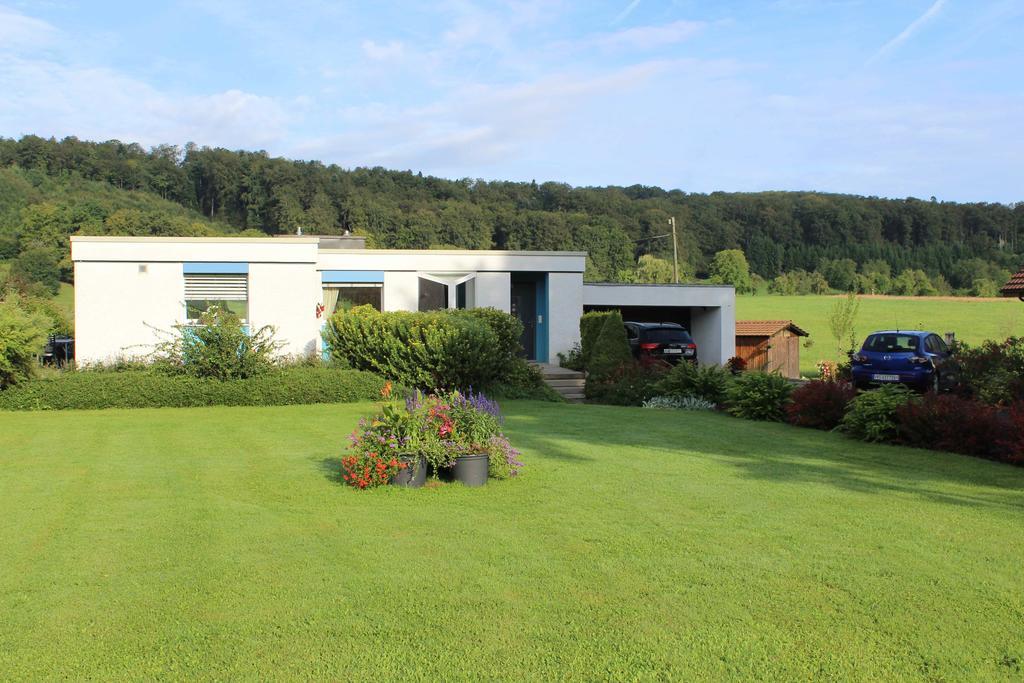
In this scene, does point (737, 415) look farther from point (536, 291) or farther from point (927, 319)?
point (927, 319)

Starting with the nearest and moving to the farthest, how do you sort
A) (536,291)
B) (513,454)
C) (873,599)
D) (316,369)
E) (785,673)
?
1. (785,673)
2. (873,599)
3. (513,454)
4. (316,369)
5. (536,291)

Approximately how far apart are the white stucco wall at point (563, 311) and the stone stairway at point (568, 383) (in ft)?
8.63

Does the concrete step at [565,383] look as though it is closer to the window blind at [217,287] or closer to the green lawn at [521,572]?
the window blind at [217,287]

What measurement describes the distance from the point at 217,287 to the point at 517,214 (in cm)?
4200

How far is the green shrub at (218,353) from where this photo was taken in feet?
56.1

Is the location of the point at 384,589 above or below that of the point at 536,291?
below

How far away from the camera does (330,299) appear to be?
75.5ft

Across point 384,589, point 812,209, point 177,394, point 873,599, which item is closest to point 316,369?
point 177,394

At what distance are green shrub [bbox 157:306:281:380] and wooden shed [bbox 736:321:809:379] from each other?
20708 millimetres

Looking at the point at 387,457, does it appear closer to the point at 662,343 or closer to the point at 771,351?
the point at 662,343

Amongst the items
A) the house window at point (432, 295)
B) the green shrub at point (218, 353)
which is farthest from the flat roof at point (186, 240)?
the house window at point (432, 295)

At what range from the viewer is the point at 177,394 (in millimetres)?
16500

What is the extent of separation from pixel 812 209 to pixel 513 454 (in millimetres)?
70120

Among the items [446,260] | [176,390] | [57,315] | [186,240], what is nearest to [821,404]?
[176,390]
